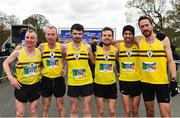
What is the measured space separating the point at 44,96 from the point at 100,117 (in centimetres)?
120

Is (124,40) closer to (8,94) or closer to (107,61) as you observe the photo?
(107,61)

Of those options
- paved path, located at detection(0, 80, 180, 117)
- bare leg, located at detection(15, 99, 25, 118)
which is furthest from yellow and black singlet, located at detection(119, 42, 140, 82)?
paved path, located at detection(0, 80, 180, 117)

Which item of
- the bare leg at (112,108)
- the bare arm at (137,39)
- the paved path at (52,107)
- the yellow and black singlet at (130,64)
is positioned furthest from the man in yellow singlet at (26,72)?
the paved path at (52,107)

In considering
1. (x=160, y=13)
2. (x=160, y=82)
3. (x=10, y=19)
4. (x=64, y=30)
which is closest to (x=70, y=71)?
(x=160, y=82)

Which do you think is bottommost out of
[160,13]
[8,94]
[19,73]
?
[8,94]

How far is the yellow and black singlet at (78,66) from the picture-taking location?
6.83 meters

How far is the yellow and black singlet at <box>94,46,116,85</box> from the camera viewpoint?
7.07 m

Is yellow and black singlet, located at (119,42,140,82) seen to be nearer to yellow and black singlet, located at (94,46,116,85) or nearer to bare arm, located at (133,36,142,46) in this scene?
bare arm, located at (133,36,142,46)

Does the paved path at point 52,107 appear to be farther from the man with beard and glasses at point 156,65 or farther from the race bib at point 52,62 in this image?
the man with beard and glasses at point 156,65

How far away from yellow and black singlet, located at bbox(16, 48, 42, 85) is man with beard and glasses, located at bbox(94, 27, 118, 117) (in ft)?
3.98

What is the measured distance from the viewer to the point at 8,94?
43.9 feet

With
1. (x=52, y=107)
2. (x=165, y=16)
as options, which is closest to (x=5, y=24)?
(x=165, y=16)

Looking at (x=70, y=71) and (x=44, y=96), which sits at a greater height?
(x=70, y=71)

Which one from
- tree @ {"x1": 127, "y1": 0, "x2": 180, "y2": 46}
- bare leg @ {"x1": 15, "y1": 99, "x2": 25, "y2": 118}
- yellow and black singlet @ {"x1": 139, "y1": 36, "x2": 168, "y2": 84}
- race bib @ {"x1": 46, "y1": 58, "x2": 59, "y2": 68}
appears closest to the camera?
yellow and black singlet @ {"x1": 139, "y1": 36, "x2": 168, "y2": 84}
